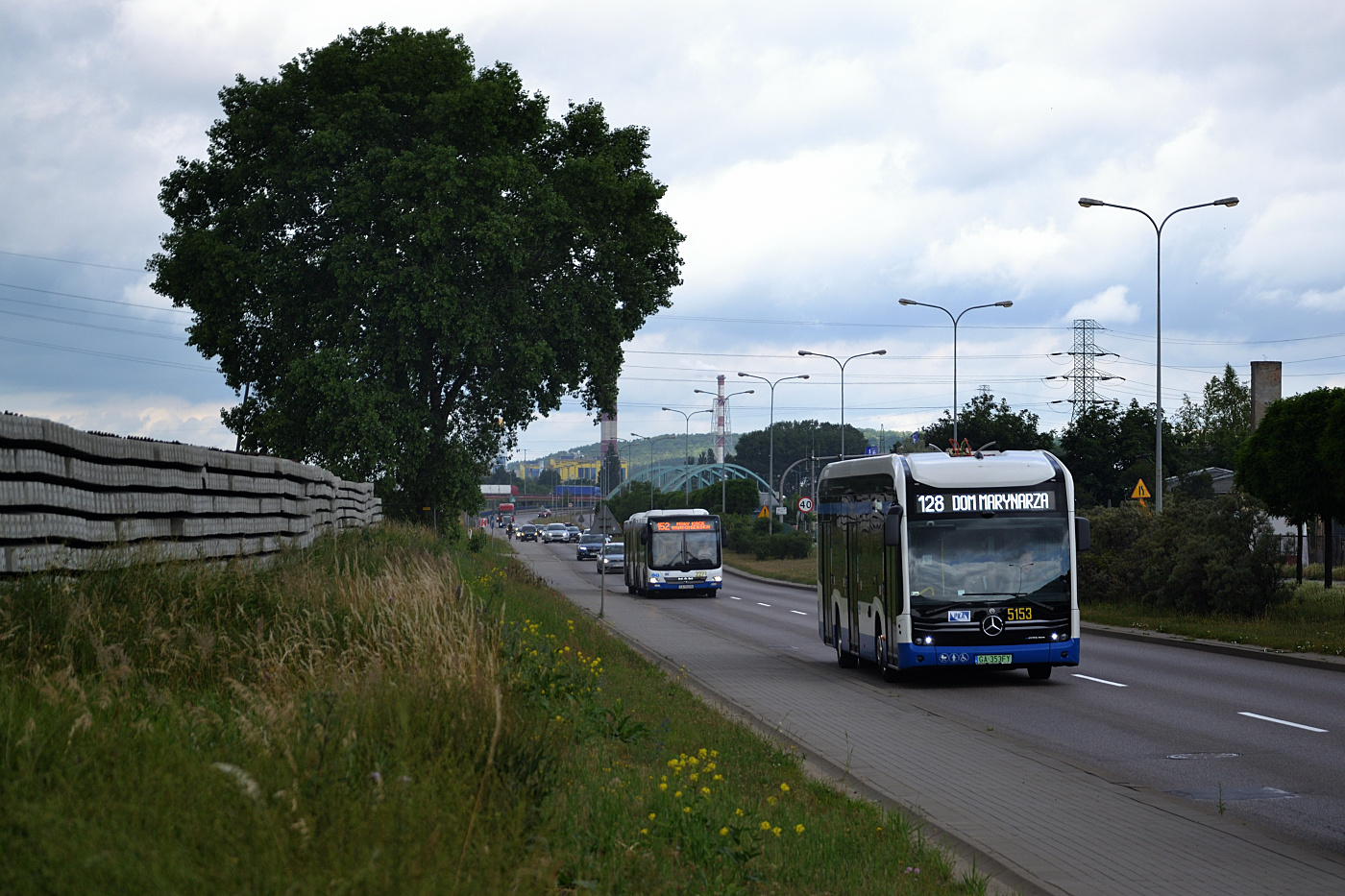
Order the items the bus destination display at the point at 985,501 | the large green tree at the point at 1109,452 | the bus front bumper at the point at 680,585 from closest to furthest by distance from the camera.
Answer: the bus destination display at the point at 985,501 → the bus front bumper at the point at 680,585 → the large green tree at the point at 1109,452

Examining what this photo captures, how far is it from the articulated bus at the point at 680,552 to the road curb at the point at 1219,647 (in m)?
19.7

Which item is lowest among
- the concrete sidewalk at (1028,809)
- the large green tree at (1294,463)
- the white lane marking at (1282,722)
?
the white lane marking at (1282,722)

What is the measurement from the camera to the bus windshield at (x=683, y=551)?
149 ft

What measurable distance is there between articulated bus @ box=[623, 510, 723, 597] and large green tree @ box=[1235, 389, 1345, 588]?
1972cm

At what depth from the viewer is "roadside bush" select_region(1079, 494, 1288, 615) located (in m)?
25.0

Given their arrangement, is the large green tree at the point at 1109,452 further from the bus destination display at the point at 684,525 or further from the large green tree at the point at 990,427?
the bus destination display at the point at 684,525

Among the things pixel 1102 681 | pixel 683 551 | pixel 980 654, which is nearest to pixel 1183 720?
pixel 980 654

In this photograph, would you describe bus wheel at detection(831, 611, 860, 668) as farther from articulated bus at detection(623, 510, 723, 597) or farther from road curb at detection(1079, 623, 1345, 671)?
articulated bus at detection(623, 510, 723, 597)

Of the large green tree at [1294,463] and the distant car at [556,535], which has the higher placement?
the large green tree at [1294,463]

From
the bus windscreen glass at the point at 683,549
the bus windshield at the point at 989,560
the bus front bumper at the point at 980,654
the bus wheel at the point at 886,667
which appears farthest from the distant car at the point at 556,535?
the bus front bumper at the point at 980,654

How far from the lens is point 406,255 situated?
120 feet

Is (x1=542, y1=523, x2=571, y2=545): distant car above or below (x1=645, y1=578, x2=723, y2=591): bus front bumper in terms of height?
below

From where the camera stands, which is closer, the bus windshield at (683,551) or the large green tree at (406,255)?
the large green tree at (406,255)

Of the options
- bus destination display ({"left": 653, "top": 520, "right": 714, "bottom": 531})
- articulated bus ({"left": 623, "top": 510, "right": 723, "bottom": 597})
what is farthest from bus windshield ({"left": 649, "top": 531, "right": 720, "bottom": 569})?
bus destination display ({"left": 653, "top": 520, "right": 714, "bottom": 531})
